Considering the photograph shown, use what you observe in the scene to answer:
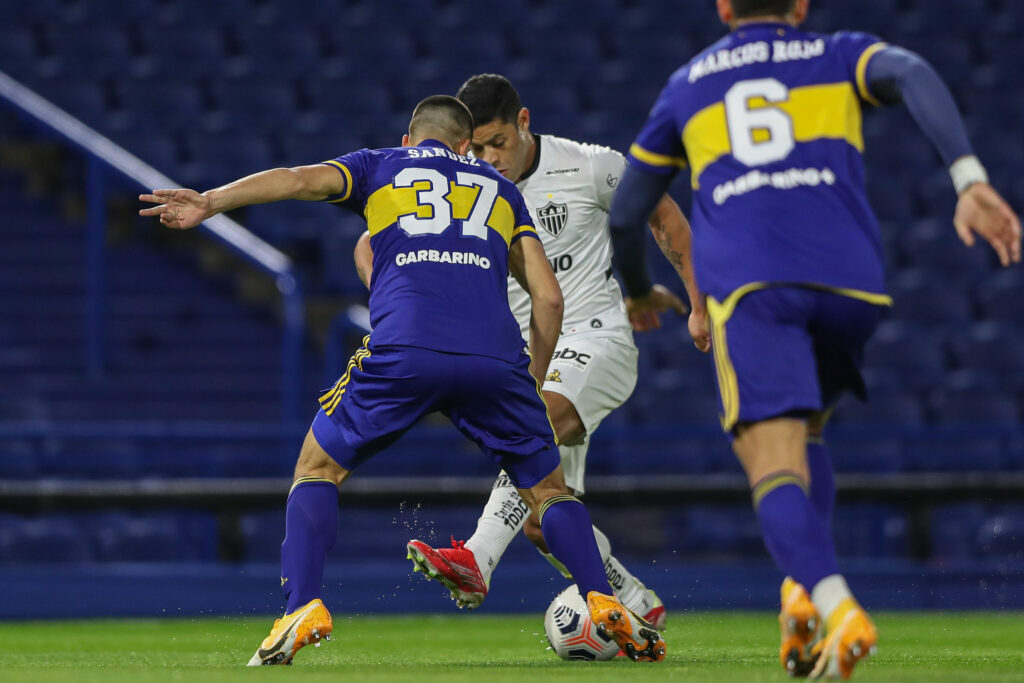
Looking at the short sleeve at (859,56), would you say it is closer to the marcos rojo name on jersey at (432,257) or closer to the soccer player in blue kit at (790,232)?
the soccer player in blue kit at (790,232)

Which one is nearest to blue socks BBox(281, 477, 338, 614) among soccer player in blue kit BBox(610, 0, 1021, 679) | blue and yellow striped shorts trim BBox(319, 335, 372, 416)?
blue and yellow striped shorts trim BBox(319, 335, 372, 416)

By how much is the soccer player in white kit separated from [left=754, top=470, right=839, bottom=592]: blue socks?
77.1 inches

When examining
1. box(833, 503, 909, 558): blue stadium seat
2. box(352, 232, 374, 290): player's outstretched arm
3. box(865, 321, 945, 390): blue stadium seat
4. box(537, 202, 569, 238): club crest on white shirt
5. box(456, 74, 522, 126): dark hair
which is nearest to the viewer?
box(352, 232, 374, 290): player's outstretched arm

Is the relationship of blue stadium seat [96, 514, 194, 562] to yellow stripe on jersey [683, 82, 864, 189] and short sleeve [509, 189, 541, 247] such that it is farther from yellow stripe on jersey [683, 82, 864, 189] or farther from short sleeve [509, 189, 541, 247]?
yellow stripe on jersey [683, 82, 864, 189]

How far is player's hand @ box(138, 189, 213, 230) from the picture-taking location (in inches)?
182

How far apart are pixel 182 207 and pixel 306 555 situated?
120 centimetres

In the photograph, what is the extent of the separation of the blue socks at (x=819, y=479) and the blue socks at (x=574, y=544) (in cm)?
102

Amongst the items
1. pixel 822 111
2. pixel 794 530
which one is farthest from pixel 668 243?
pixel 794 530

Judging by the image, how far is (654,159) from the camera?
4238 mm

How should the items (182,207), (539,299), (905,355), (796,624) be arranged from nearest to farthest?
(796,624), (182,207), (539,299), (905,355)

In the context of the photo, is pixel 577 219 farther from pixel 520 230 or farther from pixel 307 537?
pixel 307 537

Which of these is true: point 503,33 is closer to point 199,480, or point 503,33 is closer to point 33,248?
point 33,248

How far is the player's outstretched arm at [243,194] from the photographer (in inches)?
183

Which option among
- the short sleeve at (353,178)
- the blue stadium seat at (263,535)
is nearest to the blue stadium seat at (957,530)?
the blue stadium seat at (263,535)
